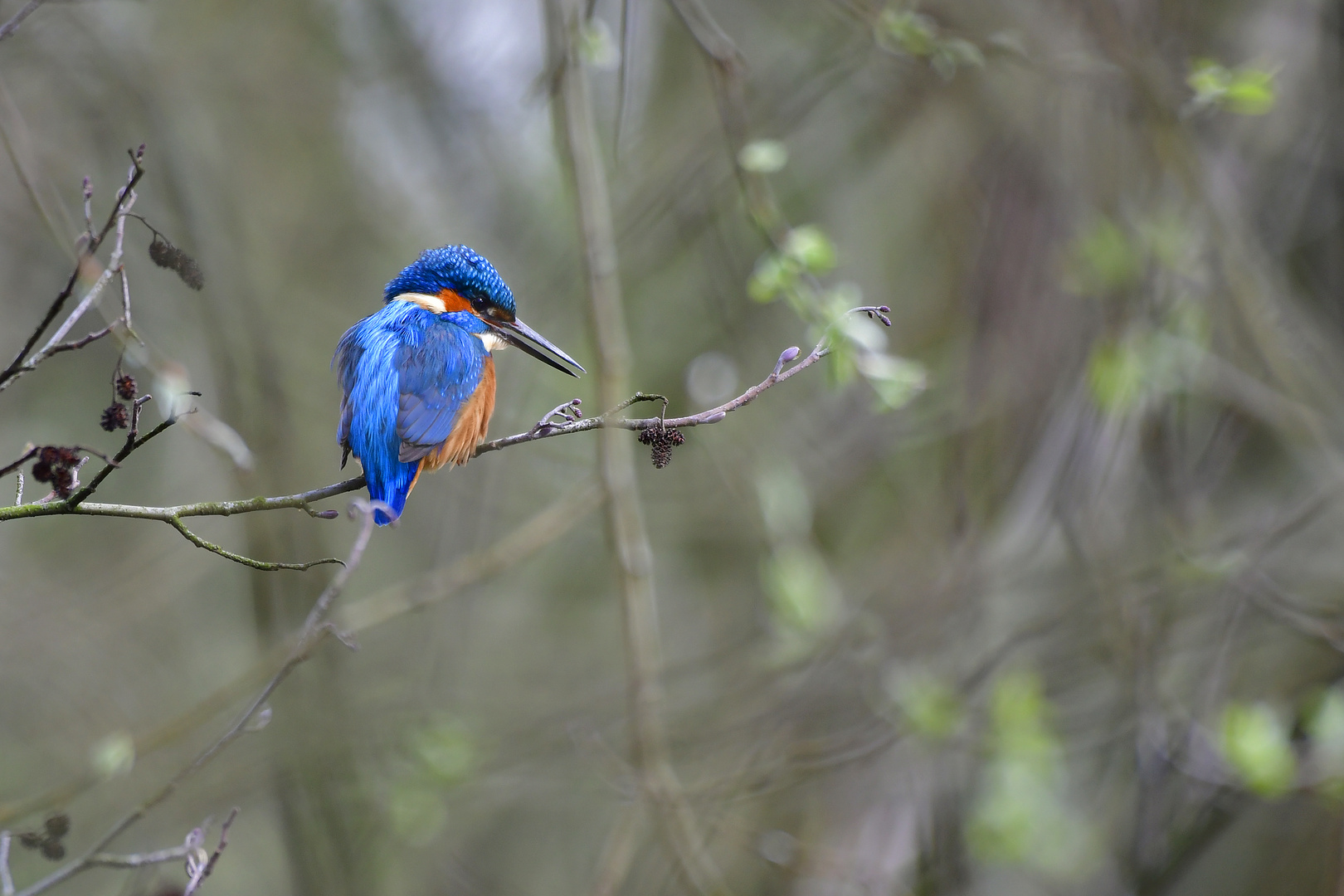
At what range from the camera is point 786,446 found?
13.6 feet

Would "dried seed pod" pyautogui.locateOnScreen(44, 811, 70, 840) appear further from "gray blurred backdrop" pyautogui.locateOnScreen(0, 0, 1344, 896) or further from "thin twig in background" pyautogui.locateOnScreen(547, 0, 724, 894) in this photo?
"thin twig in background" pyautogui.locateOnScreen(547, 0, 724, 894)

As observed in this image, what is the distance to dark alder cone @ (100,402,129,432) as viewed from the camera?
4.33 ft

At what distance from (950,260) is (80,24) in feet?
10.8

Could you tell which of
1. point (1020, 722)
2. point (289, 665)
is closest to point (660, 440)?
point (289, 665)

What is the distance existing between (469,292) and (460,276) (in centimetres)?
4

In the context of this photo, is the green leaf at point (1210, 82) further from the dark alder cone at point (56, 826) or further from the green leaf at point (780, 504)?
the dark alder cone at point (56, 826)

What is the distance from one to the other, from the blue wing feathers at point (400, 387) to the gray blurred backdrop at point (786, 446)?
0.55 meters

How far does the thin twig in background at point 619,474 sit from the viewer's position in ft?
7.53

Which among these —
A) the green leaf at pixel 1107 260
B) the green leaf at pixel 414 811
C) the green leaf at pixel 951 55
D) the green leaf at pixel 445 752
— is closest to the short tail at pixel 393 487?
the green leaf at pixel 951 55

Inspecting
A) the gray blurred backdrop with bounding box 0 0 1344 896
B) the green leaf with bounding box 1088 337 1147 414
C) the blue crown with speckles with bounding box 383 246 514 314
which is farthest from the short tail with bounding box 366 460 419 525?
the green leaf with bounding box 1088 337 1147 414

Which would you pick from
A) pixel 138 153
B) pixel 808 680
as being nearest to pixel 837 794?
pixel 808 680

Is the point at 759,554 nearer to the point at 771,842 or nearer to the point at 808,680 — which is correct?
the point at 808,680

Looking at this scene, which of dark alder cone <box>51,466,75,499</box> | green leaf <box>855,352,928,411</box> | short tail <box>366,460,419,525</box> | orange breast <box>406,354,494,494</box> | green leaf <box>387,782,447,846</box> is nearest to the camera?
dark alder cone <box>51,466,75,499</box>

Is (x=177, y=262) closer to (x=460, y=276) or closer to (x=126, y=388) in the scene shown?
(x=126, y=388)
